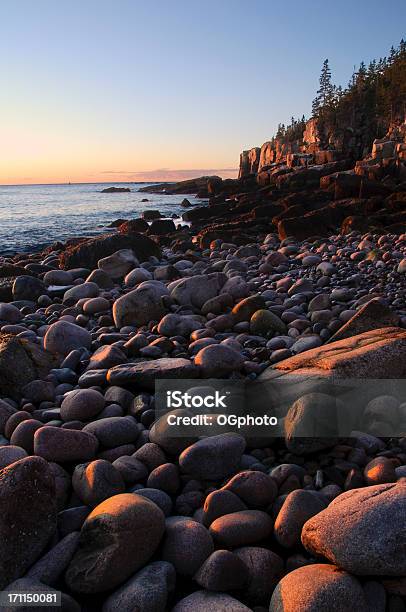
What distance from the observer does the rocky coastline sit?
2.20m

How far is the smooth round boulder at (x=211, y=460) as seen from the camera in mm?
3070

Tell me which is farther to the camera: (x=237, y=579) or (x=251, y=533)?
(x=251, y=533)

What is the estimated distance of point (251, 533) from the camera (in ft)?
8.15

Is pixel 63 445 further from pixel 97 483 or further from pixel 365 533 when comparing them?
pixel 365 533

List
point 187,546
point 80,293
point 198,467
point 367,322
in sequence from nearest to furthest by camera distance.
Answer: point 187,546 < point 198,467 < point 367,322 < point 80,293

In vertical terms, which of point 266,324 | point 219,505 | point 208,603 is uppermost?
point 266,324

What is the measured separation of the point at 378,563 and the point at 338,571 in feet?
0.59

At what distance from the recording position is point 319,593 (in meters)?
2.02

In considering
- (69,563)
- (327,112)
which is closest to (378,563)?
(69,563)

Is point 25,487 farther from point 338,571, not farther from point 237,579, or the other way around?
point 338,571

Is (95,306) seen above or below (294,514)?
above

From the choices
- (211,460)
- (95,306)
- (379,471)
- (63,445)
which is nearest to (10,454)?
(63,445)

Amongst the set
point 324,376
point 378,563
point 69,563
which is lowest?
point 69,563

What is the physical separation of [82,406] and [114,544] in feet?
5.14
